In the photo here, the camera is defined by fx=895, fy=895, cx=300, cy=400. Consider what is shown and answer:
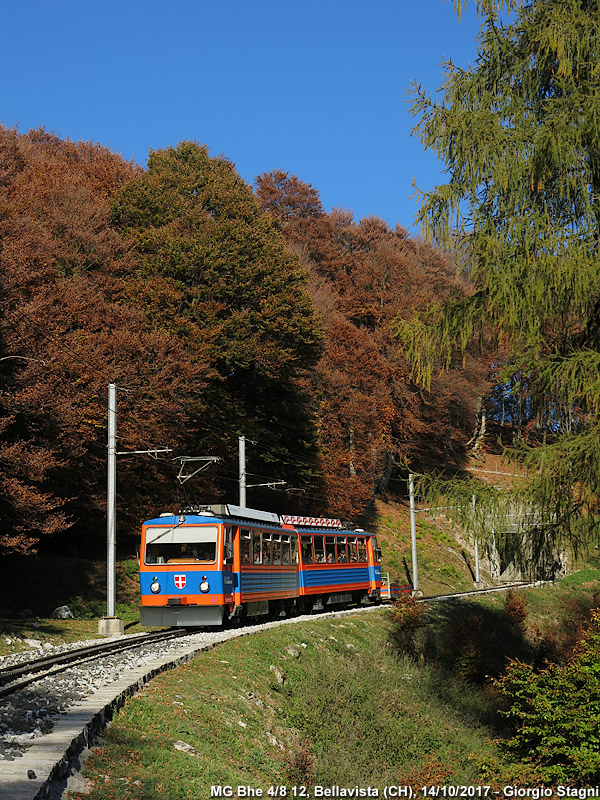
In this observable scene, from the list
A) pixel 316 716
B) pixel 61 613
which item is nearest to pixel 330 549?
pixel 61 613

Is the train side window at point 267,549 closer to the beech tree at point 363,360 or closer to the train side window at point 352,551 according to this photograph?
the train side window at point 352,551

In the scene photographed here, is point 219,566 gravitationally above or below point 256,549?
below

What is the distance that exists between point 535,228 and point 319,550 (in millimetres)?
19328

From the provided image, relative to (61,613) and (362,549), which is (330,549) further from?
(61,613)

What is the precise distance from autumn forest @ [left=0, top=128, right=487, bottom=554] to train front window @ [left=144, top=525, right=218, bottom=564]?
11.5 ft

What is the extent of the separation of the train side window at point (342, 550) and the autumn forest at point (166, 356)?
5.67m

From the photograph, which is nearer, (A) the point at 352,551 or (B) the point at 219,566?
(B) the point at 219,566

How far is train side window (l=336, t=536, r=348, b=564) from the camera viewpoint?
31375mm

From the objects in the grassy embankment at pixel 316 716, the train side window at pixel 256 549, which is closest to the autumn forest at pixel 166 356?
the train side window at pixel 256 549

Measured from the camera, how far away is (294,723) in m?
14.8

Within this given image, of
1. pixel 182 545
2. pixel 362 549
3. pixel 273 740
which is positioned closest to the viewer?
pixel 273 740

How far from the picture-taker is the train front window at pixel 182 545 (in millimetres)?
21547

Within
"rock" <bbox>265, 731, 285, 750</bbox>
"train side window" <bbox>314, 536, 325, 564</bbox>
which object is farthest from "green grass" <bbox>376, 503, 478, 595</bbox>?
"rock" <bbox>265, 731, 285, 750</bbox>

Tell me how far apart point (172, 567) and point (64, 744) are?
1361 centimetres
